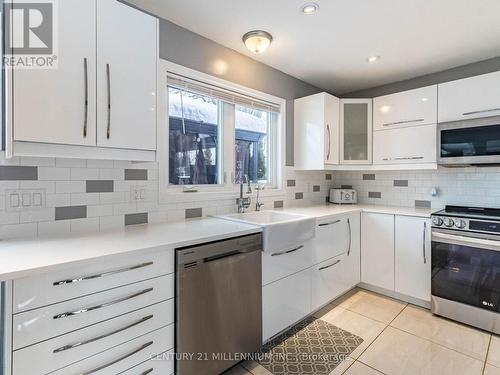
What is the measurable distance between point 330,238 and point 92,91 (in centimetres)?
212

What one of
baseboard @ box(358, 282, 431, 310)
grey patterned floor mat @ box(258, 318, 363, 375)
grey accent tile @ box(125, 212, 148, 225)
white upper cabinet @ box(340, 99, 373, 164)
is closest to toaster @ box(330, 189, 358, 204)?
white upper cabinet @ box(340, 99, 373, 164)

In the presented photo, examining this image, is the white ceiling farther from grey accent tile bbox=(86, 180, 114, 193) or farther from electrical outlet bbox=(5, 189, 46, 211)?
electrical outlet bbox=(5, 189, 46, 211)

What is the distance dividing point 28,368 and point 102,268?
1.30ft

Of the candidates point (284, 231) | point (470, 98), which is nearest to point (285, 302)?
point (284, 231)

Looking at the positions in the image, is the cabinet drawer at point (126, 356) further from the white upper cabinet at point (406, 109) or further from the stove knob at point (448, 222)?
the white upper cabinet at point (406, 109)

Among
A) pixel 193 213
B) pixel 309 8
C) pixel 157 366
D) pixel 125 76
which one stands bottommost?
pixel 157 366

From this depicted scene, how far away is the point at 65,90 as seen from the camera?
1256 mm

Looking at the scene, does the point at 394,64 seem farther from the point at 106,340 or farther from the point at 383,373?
the point at 106,340

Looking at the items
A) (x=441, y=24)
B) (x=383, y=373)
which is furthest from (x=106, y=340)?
(x=441, y=24)

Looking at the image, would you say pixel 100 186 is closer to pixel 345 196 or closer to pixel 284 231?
pixel 284 231

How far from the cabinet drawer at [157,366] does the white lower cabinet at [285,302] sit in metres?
0.67

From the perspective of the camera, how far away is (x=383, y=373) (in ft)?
5.43

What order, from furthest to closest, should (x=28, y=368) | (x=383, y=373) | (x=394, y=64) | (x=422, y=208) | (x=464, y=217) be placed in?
(x=422, y=208) < (x=394, y=64) < (x=464, y=217) < (x=383, y=373) < (x=28, y=368)

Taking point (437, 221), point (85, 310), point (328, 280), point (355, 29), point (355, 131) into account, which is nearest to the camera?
point (85, 310)
